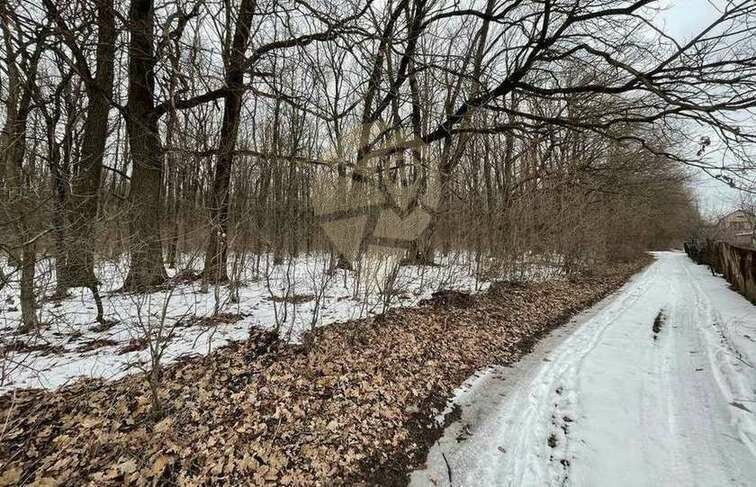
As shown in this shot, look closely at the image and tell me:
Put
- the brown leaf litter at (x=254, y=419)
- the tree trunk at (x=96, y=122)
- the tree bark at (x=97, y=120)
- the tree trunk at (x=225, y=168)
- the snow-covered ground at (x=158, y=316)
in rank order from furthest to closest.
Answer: the tree bark at (x=97, y=120) < the tree trunk at (x=96, y=122) < the tree trunk at (x=225, y=168) < the snow-covered ground at (x=158, y=316) < the brown leaf litter at (x=254, y=419)

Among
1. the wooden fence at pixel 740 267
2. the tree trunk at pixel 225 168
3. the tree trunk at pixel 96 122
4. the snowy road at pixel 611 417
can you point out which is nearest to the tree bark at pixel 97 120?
the tree trunk at pixel 96 122

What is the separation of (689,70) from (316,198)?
7.18 meters

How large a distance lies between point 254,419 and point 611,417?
3.63 metres

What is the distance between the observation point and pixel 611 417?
3590 millimetres

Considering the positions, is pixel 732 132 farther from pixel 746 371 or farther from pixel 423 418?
pixel 423 418

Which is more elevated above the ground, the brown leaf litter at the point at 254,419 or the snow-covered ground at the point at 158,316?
the snow-covered ground at the point at 158,316

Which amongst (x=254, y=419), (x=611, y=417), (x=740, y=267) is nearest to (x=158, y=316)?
(x=254, y=419)

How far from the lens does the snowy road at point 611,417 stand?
2.84 m

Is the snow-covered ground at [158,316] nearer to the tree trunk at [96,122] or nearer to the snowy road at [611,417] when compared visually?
the tree trunk at [96,122]

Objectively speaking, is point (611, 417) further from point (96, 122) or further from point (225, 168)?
point (96, 122)

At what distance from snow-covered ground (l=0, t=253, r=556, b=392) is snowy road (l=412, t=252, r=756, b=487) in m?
2.41

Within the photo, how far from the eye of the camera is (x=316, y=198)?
20.5ft

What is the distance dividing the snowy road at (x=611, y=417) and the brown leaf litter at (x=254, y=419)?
1.44 ft

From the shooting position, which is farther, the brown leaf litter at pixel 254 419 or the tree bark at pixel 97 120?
the tree bark at pixel 97 120
